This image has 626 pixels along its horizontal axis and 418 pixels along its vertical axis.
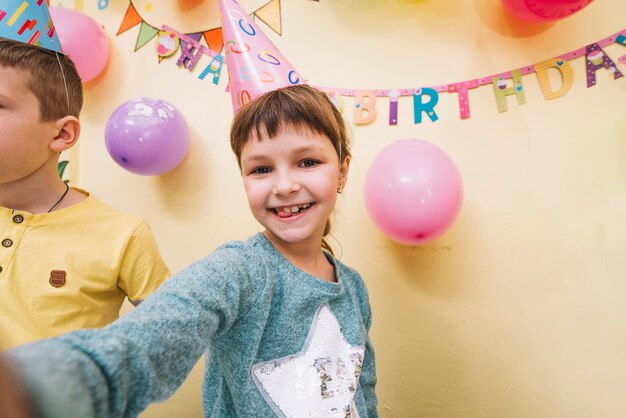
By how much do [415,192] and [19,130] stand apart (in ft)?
2.59

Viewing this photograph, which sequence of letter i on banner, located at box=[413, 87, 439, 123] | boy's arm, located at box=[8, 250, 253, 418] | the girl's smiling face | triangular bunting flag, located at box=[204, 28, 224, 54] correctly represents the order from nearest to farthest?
boy's arm, located at box=[8, 250, 253, 418], the girl's smiling face, letter i on banner, located at box=[413, 87, 439, 123], triangular bunting flag, located at box=[204, 28, 224, 54]

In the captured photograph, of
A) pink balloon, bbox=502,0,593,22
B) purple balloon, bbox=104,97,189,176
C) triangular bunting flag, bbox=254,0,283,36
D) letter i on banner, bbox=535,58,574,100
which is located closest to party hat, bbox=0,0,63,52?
purple balloon, bbox=104,97,189,176

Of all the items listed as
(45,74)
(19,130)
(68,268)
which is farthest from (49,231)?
(45,74)

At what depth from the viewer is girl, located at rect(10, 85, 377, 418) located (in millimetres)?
486

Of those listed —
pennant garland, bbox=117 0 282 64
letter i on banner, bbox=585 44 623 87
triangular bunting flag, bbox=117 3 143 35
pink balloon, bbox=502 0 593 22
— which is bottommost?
letter i on banner, bbox=585 44 623 87

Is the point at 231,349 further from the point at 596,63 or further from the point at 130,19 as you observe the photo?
the point at 130,19

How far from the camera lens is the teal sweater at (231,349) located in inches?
9.9

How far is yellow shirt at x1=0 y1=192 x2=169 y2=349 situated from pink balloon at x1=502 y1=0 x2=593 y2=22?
1008 mm

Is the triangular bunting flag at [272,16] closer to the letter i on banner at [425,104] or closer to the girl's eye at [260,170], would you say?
the letter i on banner at [425,104]

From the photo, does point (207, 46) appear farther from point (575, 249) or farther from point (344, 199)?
point (575, 249)

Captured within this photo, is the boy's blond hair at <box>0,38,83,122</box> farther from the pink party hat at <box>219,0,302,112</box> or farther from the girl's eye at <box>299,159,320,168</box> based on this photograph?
the girl's eye at <box>299,159,320,168</box>

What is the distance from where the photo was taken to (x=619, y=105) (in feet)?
3.05

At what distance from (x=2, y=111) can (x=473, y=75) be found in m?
1.09

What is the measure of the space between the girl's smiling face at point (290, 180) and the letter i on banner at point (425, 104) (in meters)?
0.49
